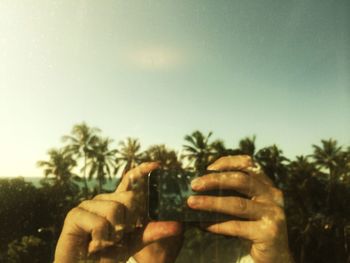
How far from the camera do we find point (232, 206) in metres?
0.99

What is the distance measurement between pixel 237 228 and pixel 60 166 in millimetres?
31046

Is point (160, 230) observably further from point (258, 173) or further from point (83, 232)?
point (258, 173)

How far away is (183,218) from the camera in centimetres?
96

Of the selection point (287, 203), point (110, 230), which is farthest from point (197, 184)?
point (287, 203)

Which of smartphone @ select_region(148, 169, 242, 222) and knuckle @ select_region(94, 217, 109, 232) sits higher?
smartphone @ select_region(148, 169, 242, 222)

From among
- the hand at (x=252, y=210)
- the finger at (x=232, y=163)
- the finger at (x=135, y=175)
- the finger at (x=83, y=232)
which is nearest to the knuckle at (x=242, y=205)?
the hand at (x=252, y=210)

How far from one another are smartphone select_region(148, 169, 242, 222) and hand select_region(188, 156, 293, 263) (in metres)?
0.02

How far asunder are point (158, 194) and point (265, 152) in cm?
2552

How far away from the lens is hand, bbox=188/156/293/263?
0.98 m

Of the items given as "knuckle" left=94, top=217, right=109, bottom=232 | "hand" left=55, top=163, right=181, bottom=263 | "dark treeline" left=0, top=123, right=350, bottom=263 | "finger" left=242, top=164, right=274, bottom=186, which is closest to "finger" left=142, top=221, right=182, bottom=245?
"hand" left=55, top=163, right=181, bottom=263

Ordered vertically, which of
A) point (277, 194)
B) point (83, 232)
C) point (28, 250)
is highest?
point (277, 194)

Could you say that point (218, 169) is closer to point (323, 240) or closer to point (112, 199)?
point (112, 199)

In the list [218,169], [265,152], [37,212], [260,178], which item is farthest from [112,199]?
[37,212]

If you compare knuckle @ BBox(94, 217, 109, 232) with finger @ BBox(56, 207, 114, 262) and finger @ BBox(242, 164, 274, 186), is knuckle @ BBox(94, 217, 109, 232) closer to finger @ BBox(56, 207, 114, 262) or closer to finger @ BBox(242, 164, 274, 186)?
finger @ BBox(56, 207, 114, 262)
